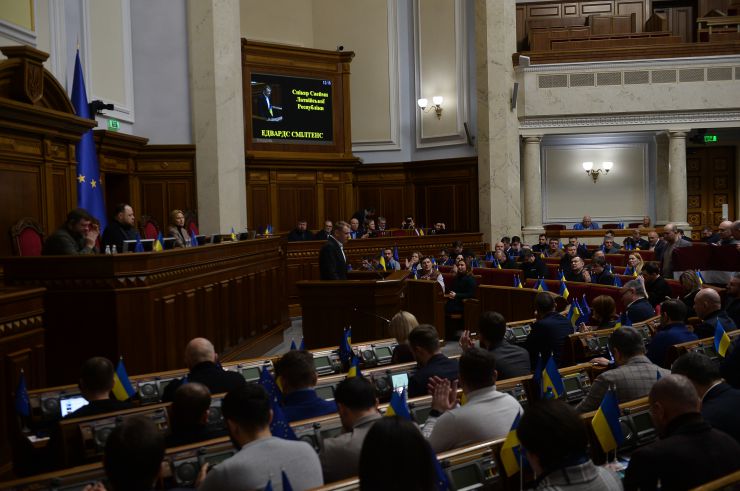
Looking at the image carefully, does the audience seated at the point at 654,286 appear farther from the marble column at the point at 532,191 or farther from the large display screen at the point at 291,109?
the large display screen at the point at 291,109

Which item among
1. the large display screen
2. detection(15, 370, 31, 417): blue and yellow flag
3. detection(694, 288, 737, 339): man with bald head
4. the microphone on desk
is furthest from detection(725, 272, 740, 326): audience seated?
the large display screen

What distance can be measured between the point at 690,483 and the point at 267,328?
23.9ft

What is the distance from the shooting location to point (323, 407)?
12.0 feet

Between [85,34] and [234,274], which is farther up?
[85,34]

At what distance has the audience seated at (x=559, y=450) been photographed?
2377 mm

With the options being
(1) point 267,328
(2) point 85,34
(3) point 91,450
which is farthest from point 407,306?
(3) point 91,450

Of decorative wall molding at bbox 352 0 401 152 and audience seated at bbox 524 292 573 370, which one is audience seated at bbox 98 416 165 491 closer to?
audience seated at bbox 524 292 573 370

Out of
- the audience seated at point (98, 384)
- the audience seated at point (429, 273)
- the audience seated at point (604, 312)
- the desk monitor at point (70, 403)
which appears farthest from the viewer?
the audience seated at point (429, 273)

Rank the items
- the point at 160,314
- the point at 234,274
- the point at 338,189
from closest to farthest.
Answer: the point at 160,314
the point at 234,274
the point at 338,189

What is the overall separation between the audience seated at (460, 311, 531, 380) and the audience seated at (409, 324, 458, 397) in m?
0.45

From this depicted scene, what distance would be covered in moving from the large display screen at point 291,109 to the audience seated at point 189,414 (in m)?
12.5

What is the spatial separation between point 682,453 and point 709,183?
19.0m

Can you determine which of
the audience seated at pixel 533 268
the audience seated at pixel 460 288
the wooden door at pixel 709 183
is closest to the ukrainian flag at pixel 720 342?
the audience seated at pixel 460 288

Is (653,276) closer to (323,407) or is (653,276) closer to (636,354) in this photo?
(636,354)
